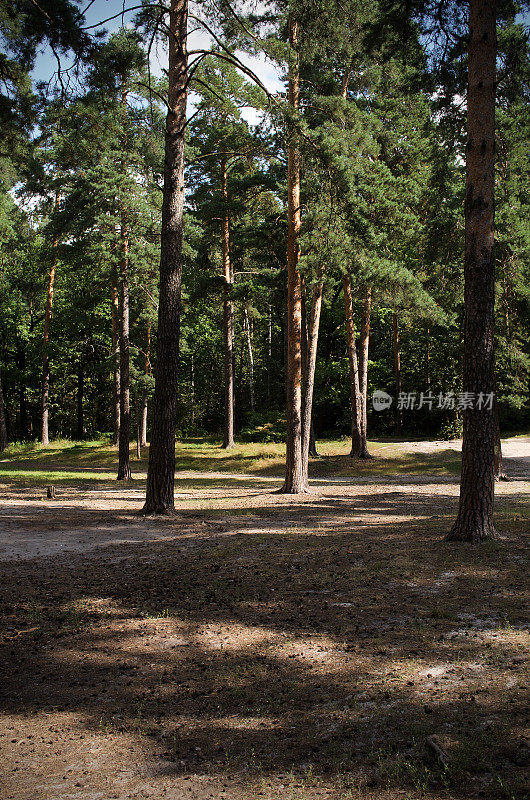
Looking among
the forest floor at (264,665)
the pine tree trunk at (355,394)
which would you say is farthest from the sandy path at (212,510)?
the pine tree trunk at (355,394)

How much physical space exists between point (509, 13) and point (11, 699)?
11.5 m

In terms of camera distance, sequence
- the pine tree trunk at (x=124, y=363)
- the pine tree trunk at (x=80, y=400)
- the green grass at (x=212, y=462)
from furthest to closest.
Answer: the pine tree trunk at (x=80, y=400)
the green grass at (x=212, y=462)
the pine tree trunk at (x=124, y=363)

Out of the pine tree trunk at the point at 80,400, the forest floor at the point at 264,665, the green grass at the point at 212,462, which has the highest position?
the pine tree trunk at the point at 80,400

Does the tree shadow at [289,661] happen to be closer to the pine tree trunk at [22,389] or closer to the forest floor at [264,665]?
the forest floor at [264,665]

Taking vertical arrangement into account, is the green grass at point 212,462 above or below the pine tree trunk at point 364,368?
below

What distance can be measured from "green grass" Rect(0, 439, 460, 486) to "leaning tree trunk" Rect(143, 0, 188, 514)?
932 centimetres

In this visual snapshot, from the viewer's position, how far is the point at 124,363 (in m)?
20.2

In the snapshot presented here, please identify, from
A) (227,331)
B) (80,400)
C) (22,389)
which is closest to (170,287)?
(227,331)

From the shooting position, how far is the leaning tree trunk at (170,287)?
10398 millimetres

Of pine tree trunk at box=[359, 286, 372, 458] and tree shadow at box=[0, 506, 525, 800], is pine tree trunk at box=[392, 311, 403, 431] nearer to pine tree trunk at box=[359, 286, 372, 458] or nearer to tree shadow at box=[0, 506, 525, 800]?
pine tree trunk at box=[359, 286, 372, 458]

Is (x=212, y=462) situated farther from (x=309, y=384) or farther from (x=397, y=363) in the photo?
(x=397, y=363)

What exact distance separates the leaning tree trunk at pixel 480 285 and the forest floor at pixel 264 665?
586 millimetres

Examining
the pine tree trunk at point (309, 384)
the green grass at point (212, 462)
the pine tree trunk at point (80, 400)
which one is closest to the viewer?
the pine tree trunk at point (309, 384)

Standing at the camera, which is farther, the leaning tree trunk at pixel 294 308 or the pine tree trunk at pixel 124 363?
the pine tree trunk at pixel 124 363
